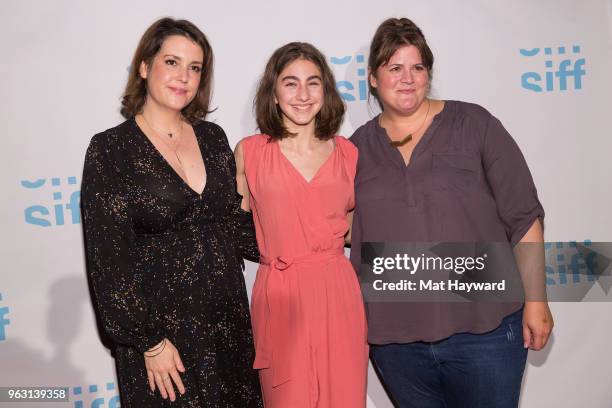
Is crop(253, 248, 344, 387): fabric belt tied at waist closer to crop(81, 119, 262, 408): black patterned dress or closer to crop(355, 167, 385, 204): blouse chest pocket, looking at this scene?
crop(81, 119, 262, 408): black patterned dress

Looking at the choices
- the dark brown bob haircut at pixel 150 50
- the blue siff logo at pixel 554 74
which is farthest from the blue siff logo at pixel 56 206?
the blue siff logo at pixel 554 74

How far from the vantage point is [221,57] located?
7.67 feet

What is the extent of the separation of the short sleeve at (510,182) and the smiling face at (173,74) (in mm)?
965

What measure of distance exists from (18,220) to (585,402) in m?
2.41

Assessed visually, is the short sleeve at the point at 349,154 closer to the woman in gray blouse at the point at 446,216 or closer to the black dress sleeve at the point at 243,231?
the woman in gray blouse at the point at 446,216

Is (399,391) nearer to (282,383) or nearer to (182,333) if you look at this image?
(282,383)

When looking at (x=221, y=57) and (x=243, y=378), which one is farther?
(x=221, y=57)

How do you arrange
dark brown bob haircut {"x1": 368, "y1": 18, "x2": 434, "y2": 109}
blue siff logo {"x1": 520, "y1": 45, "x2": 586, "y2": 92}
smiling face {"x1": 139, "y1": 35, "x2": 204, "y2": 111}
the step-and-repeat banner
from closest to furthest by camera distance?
smiling face {"x1": 139, "y1": 35, "x2": 204, "y2": 111}, dark brown bob haircut {"x1": 368, "y1": 18, "x2": 434, "y2": 109}, the step-and-repeat banner, blue siff logo {"x1": 520, "y1": 45, "x2": 586, "y2": 92}

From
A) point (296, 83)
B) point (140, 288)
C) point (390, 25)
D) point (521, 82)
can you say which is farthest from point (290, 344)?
point (521, 82)

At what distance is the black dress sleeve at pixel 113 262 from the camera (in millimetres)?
1671

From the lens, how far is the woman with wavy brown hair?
1694mm

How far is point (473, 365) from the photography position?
6.12ft

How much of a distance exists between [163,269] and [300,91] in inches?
28.7

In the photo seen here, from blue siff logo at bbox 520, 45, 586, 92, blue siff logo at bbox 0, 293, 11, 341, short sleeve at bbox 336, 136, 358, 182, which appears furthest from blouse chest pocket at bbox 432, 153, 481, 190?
blue siff logo at bbox 0, 293, 11, 341
